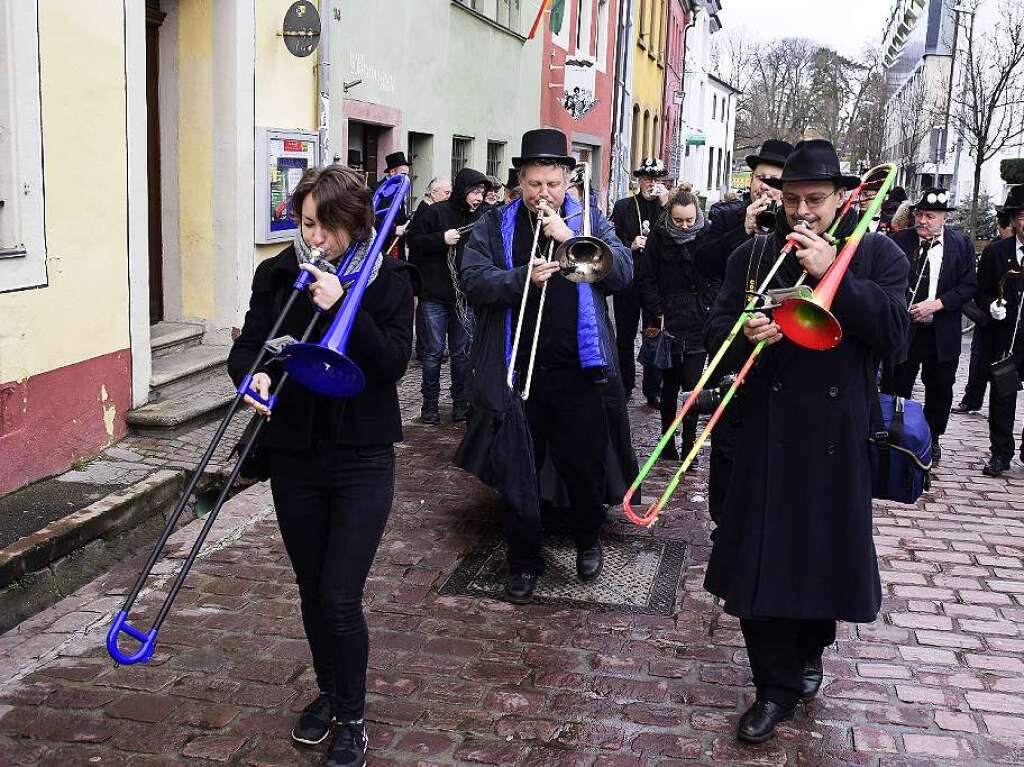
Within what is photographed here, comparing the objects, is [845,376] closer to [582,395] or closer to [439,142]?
[582,395]

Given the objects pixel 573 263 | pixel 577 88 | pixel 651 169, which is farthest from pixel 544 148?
pixel 577 88

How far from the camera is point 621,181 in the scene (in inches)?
1086

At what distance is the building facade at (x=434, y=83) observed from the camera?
11430 millimetres

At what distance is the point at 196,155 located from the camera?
9.00 meters

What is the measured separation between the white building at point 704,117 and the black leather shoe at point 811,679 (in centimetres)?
3862

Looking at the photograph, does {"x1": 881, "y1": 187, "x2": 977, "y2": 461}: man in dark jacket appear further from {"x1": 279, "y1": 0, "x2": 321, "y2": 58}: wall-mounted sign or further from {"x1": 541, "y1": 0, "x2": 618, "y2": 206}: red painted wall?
{"x1": 541, "y1": 0, "x2": 618, "y2": 206}: red painted wall

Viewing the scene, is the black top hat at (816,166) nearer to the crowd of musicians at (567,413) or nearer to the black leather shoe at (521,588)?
the crowd of musicians at (567,413)

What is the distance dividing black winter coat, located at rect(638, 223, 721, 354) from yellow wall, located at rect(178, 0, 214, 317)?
3418 millimetres

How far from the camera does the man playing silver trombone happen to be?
5.12 metres

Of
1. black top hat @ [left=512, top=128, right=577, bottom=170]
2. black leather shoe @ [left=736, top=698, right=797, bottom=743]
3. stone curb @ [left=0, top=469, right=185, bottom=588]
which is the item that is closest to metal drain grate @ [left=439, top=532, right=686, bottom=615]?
black leather shoe @ [left=736, top=698, right=797, bottom=743]

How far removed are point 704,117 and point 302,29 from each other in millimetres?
49025

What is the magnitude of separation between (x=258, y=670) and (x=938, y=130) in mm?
30040

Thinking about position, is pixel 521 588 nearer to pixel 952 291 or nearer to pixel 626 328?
pixel 952 291

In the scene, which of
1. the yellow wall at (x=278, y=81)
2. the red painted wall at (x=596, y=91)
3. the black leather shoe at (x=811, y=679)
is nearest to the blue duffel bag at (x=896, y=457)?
the black leather shoe at (x=811, y=679)
